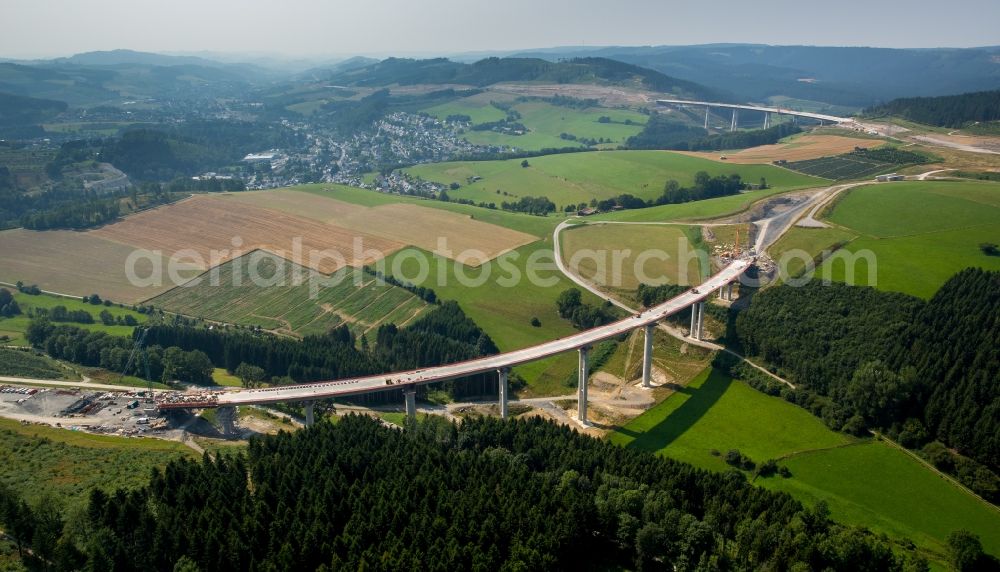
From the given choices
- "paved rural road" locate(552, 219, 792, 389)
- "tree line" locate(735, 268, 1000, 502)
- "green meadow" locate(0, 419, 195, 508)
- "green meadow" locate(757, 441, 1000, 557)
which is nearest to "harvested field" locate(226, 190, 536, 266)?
"paved rural road" locate(552, 219, 792, 389)

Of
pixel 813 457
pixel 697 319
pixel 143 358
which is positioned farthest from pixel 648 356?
pixel 143 358

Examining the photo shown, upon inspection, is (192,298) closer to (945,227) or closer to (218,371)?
(218,371)

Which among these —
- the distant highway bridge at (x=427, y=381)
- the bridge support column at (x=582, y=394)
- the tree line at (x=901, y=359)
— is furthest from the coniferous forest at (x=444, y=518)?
the tree line at (x=901, y=359)

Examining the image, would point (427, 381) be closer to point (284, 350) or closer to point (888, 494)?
point (284, 350)

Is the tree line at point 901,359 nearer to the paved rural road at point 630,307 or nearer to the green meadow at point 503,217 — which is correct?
the paved rural road at point 630,307

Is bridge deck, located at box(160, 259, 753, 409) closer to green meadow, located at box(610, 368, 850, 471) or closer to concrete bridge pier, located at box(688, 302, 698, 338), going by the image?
concrete bridge pier, located at box(688, 302, 698, 338)

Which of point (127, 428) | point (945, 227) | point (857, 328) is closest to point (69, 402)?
point (127, 428)

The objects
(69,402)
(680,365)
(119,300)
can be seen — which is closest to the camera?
(69,402)
